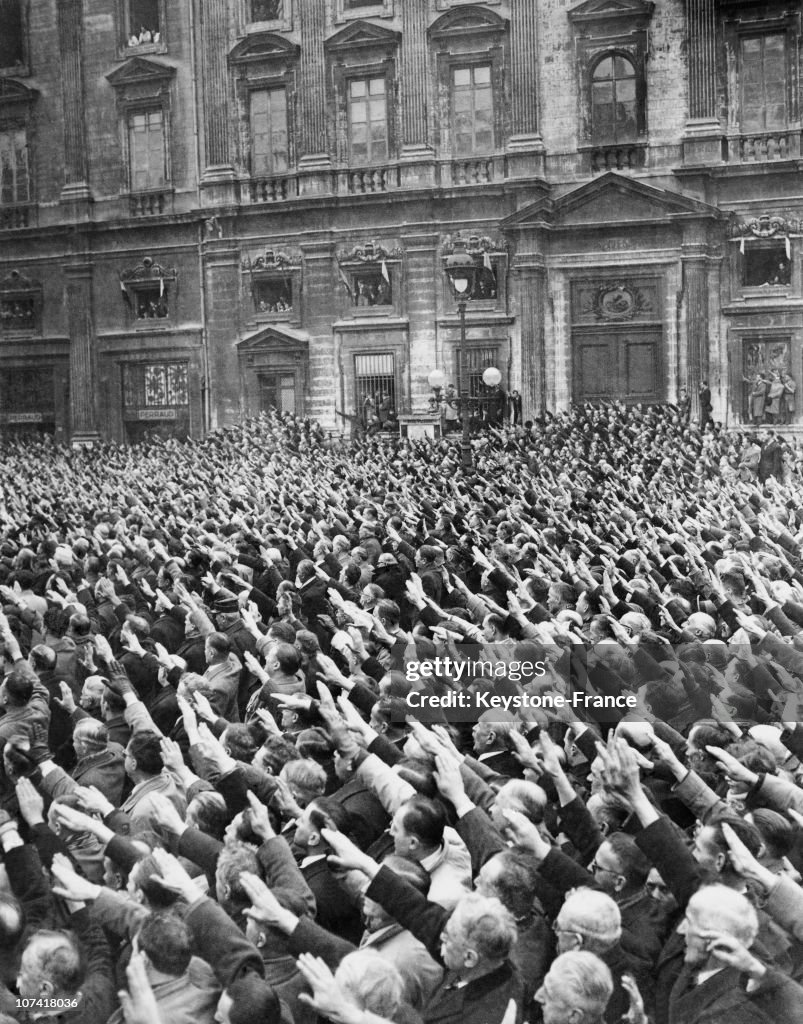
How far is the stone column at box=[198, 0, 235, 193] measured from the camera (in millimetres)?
22344

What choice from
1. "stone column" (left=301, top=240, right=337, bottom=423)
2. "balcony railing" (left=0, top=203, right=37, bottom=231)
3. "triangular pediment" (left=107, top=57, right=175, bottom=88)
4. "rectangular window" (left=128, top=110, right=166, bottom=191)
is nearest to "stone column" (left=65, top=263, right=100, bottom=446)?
"balcony railing" (left=0, top=203, right=37, bottom=231)

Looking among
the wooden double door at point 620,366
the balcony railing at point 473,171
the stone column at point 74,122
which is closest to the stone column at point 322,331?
the balcony railing at point 473,171

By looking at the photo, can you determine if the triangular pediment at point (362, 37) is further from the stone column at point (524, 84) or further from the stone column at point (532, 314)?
the stone column at point (532, 314)

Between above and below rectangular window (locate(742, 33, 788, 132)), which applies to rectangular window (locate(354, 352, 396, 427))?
below

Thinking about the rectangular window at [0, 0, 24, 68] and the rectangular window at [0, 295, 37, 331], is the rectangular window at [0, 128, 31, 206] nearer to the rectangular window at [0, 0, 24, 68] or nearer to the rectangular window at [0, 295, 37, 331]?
the rectangular window at [0, 0, 24, 68]

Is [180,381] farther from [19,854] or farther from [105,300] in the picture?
[19,854]

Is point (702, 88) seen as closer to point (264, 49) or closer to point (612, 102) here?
point (612, 102)

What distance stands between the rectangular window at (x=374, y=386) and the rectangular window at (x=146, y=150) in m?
5.13

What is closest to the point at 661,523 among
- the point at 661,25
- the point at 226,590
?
the point at 226,590

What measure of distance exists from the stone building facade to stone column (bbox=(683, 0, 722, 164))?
0.14 ft

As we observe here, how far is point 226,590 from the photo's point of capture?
35.8ft

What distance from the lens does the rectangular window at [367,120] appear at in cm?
2245

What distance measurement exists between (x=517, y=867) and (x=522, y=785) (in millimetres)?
716

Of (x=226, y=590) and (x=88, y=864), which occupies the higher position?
(x=226, y=590)
